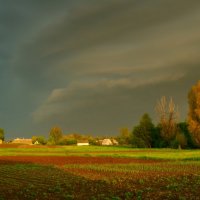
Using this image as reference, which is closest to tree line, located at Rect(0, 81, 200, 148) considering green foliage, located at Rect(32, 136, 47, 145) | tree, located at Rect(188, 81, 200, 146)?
tree, located at Rect(188, 81, 200, 146)

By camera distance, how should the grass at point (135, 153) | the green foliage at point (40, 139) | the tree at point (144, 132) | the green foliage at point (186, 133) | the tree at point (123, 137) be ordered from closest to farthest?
1. the grass at point (135, 153)
2. the green foliage at point (186, 133)
3. the tree at point (144, 132)
4. the tree at point (123, 137)
5. the green foliage at point (40, 139)

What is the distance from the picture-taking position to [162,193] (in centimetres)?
2112

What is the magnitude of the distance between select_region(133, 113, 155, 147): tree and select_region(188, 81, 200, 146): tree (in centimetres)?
1742

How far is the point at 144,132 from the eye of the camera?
356 ft

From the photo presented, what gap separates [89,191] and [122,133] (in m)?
140

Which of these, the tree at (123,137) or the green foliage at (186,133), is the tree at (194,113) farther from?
the tree at (123,137)

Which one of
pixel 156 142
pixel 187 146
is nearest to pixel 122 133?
pixel 156 142

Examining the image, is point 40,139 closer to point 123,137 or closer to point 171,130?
point 123,137

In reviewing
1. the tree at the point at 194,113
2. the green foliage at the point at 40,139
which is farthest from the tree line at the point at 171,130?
the green foliage at the point at 40,139

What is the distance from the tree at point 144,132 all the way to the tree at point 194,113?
686 inches

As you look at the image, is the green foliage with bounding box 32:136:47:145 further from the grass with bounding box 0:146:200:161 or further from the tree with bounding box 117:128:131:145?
the grass with bounding box 0:146:200:161

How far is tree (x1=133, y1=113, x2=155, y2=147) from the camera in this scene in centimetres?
10806

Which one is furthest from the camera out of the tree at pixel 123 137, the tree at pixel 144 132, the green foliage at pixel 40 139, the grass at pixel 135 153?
the green foliage at pixel 40 139

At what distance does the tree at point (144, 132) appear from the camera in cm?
10806
